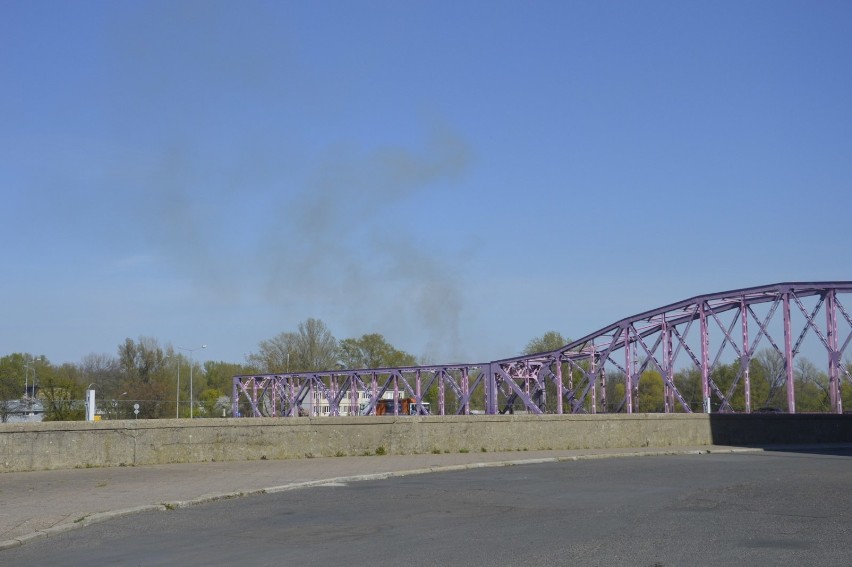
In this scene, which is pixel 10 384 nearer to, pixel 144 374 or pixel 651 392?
pixel 144 374

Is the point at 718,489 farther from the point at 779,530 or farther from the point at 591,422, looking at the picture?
the point at 591,422

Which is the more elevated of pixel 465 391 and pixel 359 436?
pixel 465 391

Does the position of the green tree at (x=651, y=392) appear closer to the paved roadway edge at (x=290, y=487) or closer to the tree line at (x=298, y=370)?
the tree line at (x=298, y=370)

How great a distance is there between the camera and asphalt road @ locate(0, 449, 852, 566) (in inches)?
332

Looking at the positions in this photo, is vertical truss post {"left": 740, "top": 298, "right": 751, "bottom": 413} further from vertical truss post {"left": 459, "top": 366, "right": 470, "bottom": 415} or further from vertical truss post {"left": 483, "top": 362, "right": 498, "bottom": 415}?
vertical truss post {"left": 459, "top": 366, "right": 470, "bottom": 415}

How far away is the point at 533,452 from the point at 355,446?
5428 mm

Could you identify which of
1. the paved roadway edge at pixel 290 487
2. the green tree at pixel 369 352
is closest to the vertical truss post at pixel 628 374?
the paved roadway edge at pixel 290 487

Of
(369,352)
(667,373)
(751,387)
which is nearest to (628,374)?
(667,373)

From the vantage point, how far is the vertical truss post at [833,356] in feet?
146

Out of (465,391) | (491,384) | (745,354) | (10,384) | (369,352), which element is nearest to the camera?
(745,354)

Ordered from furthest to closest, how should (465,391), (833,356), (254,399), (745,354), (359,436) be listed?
(254,399) → (465,391) → (745,354) → (833,356) → (359,436)

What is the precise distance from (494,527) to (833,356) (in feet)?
134

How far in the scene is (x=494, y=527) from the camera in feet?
34.4

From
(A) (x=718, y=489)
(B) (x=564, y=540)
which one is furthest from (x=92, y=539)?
(A) (x=718, y=489)
